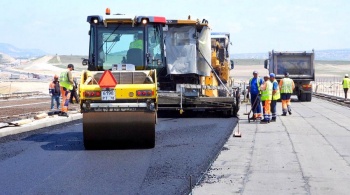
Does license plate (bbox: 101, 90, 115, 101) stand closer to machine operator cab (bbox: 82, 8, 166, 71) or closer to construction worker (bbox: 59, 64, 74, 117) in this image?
machine operator cab (bbox: 82, 8, 166, 71)

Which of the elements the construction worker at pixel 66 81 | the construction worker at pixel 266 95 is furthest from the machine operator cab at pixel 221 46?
the construction worker at pixel 66 81

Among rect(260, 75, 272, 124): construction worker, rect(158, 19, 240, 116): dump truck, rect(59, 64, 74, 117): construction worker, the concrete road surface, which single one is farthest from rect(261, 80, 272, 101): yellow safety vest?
rect(59, 64, 74, 117): construction worker

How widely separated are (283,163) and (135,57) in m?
4.90

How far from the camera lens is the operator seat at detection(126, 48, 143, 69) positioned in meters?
14.7

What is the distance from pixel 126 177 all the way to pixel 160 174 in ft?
1.77

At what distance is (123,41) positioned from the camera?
14.8 meters

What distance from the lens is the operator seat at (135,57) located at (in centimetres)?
1469

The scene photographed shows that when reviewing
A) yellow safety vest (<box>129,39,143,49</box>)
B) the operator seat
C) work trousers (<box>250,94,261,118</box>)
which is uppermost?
yellow safety vest (<box>129,39,143,49</box>)

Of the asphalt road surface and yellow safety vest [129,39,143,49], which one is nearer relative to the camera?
the asphalt road surface

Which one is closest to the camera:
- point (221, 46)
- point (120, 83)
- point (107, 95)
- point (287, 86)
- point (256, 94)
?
point (107, 95)

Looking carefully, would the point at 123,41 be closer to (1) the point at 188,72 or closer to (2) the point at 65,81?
(2) the point at 65,81

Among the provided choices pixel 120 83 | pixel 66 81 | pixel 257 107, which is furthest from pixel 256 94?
pixel 120 83

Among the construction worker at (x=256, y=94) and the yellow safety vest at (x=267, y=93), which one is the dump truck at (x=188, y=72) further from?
Result: the yellow safety vest at (x=267, y=93)

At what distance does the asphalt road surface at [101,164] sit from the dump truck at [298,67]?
67.0 feet
